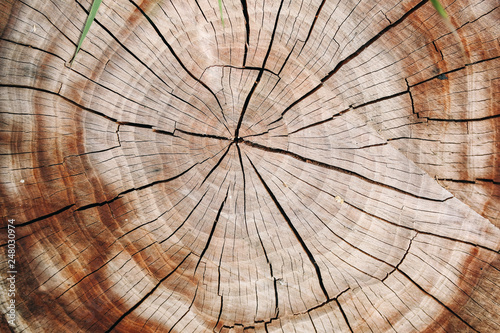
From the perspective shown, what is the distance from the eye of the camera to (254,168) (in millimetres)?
1394

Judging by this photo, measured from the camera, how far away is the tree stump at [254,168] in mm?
1273

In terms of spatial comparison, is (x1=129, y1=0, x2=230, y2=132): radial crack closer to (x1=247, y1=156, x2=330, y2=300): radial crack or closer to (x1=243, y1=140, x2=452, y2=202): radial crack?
(x1=243, y1=140, x2=452, y2=202): radial crack

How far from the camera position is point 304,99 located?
1.37m

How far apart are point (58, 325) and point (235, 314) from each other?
0.77 meters

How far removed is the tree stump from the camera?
127cm

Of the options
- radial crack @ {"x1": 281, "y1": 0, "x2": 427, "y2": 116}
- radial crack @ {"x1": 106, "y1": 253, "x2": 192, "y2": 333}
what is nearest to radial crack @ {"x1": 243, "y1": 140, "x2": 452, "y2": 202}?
radial crack @ {"x1": 281, "y1": 0, "x2": 427, "y2": 116}

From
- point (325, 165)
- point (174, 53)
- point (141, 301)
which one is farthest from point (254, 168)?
point (141, 301)

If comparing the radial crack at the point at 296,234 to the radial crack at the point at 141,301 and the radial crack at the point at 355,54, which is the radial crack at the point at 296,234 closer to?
the radial crack at the point at 355,54

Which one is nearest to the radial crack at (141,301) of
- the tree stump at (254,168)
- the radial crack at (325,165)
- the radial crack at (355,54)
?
the tree stump at (254,168)

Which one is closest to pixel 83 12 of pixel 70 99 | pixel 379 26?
pixel 70 99

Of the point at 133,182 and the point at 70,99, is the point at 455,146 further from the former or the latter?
the point at 70,99

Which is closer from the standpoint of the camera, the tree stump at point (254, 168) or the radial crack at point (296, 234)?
the tree stump at point (254, 168)

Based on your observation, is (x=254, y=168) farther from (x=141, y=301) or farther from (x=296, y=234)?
(x=141, y=301)

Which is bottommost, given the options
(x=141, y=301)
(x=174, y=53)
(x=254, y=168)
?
(x=141, y=301)
